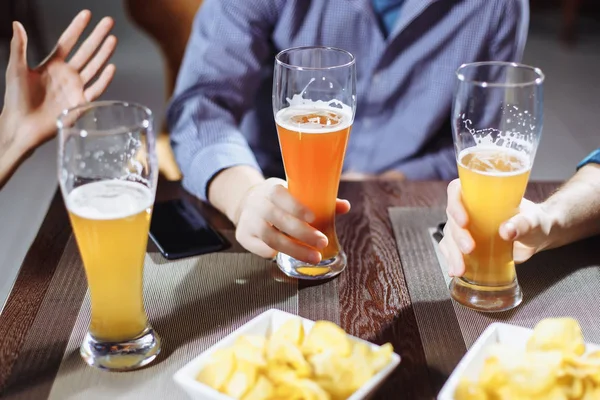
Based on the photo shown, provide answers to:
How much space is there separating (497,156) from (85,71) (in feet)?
2.57

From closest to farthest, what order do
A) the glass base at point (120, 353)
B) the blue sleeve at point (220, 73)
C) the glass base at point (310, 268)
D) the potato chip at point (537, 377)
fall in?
the potato chip at point (537, 377) → the glass base at point (120, 353) → the glass base at point (310, 268) → the blue sleeve at point (220, 73)

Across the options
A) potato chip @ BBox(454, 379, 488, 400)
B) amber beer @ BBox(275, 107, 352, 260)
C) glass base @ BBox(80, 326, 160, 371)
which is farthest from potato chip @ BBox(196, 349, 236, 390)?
amber beer @ BBox(275, 107, 352, 260)

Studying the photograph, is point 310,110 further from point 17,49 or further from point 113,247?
point 17,49

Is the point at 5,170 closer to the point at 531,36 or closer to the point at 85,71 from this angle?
the point at 85,71

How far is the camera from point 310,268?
105 centimetres

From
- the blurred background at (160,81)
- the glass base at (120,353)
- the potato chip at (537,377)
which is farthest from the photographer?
the blurred background at (160,81)

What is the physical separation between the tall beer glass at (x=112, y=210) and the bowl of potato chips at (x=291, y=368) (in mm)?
135

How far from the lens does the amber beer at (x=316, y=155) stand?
1.00 m

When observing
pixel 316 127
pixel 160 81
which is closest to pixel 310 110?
pixel 316 127

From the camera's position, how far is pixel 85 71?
1328mm

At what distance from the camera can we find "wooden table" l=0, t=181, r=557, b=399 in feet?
2.79

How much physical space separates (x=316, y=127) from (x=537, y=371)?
A: 46cm

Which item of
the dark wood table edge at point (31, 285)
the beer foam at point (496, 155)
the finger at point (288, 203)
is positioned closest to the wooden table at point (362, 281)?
the dark wood table edge at point (31, 285)

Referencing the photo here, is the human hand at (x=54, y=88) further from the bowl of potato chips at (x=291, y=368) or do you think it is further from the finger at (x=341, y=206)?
the bowl of potato chips at (x=291, y=368)
